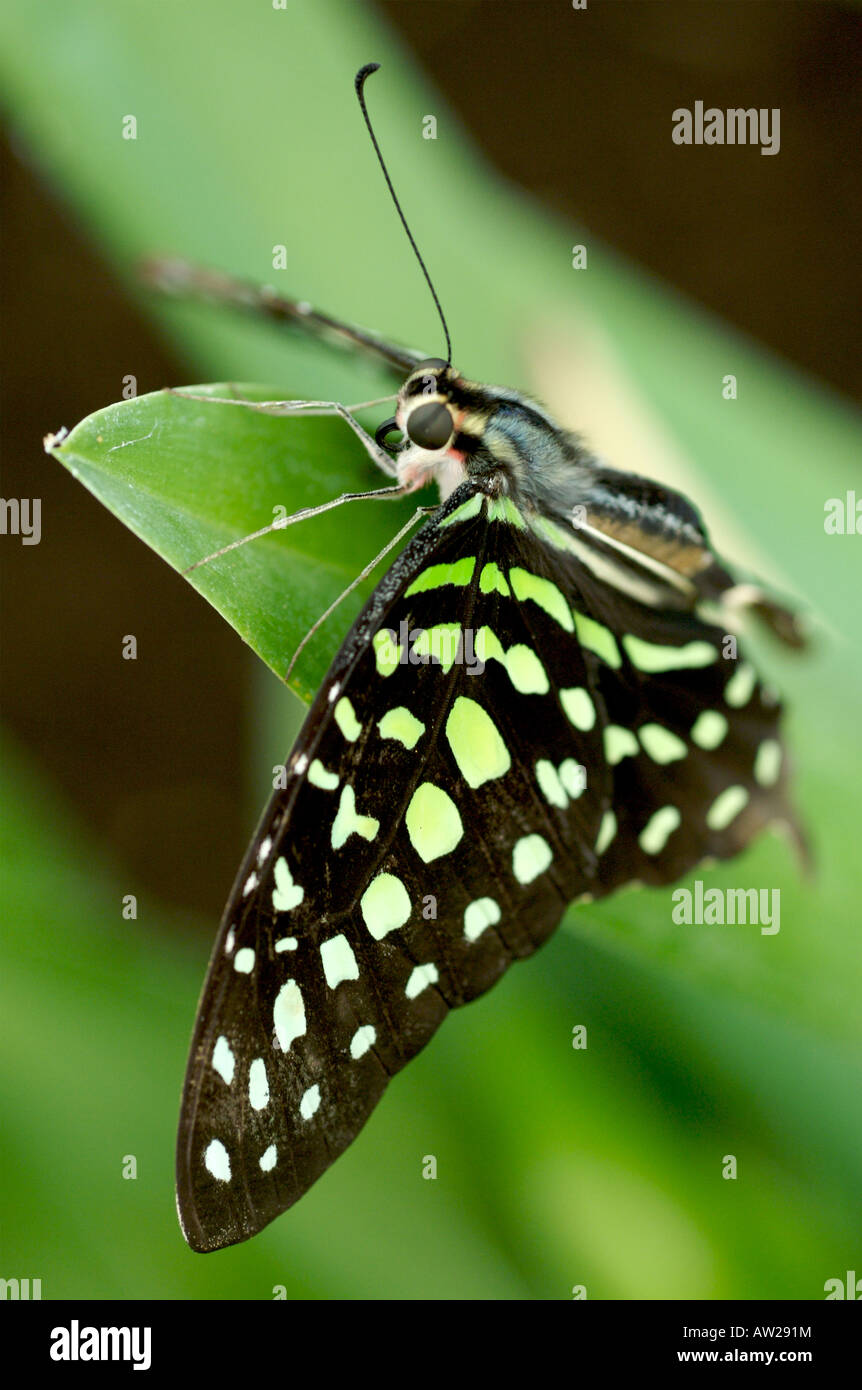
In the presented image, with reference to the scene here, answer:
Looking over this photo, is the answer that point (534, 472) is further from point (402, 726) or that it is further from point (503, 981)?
point (503, 981)

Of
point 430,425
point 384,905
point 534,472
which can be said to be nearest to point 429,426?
point 430,425

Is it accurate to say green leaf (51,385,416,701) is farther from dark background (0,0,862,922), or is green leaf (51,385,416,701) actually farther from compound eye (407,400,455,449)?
dark background (0,0,862,922)

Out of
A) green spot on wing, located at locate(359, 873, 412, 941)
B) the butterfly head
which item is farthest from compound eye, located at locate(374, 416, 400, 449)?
green spot on wing, located at locate(359, 873, 412, 941)

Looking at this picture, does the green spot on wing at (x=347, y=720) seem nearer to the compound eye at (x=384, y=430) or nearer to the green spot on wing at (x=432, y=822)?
the green spot on wing at (x=432, y=822)

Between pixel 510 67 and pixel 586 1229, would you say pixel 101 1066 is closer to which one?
pixel 586 1229

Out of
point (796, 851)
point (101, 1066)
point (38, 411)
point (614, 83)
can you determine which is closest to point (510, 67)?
point (614, 83)

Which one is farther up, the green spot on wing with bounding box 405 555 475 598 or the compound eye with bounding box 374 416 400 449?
the compound eye with bounding box 374 416 400 449
